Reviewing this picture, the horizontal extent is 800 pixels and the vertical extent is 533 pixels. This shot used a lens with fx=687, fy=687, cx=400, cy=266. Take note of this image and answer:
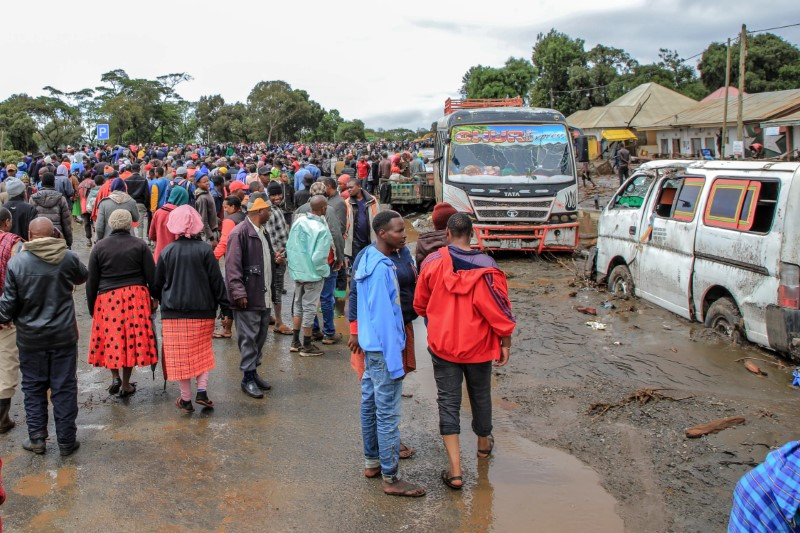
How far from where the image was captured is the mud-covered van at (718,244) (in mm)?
6156

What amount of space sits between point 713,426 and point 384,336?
270 centimetres

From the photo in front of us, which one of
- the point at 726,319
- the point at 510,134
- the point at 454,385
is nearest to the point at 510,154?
the point at 510,134

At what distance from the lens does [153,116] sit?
175ft

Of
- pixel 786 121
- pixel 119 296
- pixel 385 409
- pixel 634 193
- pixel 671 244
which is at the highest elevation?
pixel 786 121

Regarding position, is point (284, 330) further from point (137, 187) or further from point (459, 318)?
point (137, 187)

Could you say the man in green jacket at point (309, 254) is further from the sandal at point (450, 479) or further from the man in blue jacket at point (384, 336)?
the sandal at point (450, 479)

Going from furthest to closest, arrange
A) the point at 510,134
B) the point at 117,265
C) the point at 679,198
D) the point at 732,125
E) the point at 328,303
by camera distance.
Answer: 1. the point at 732,125
2. the point at 510,134
3. the point at 679,198
4. the point at 328,303
5. the point at 117,265

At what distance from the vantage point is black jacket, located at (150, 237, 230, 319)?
5496 millimetres

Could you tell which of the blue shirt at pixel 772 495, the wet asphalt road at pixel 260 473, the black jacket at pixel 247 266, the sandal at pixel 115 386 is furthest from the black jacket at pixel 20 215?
the blue shirt at pixel 772 495

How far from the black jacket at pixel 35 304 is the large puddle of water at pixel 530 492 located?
3075 millimetres

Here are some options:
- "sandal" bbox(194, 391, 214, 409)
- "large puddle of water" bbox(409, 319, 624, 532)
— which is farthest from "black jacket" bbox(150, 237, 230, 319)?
"large puddle of water" bbox(409, 319, 624, 532)

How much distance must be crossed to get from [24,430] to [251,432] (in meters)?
1.80

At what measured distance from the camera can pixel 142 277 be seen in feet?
19.0

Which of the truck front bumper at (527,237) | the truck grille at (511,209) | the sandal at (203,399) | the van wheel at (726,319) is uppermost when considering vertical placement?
the truck grille at (511,209)
